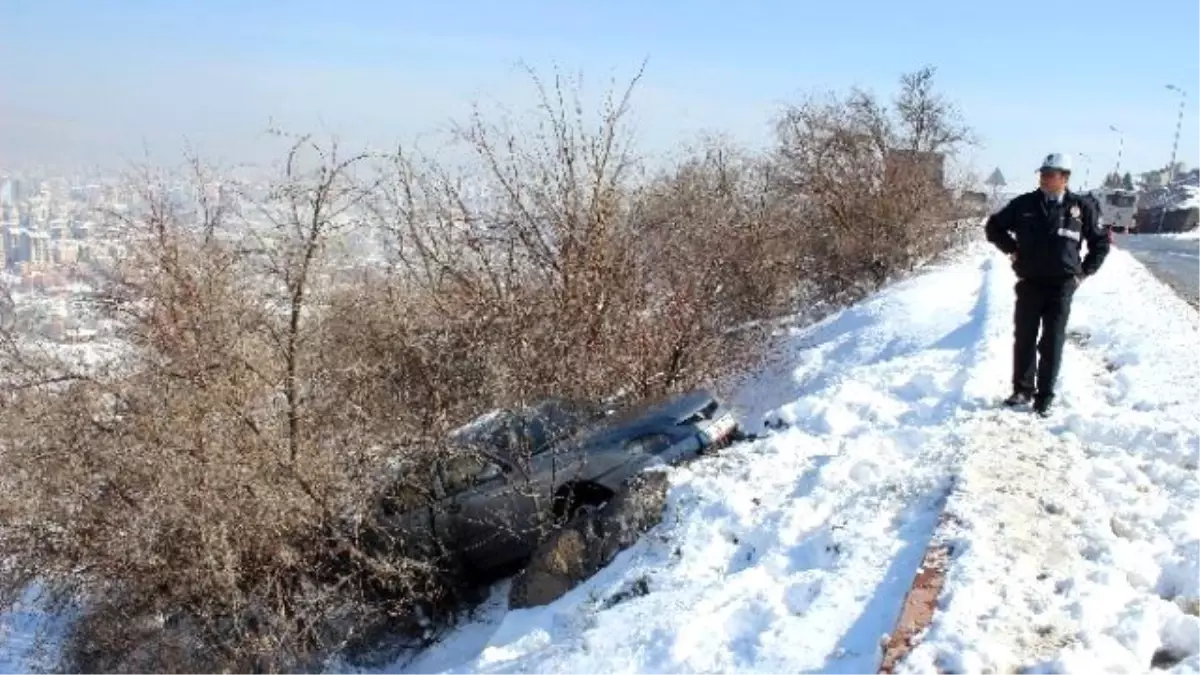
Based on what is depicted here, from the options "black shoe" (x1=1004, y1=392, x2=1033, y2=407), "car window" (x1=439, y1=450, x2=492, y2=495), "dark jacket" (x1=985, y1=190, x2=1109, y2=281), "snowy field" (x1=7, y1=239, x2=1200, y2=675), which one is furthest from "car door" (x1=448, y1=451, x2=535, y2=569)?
"dark jacket" (x1=985, y1=190, x2=1109, y2=281)

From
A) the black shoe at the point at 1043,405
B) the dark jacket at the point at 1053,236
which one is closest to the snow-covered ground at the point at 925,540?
the black shoe at the point at 1043,405

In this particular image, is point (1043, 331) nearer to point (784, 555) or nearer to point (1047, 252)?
point (1047, 252)

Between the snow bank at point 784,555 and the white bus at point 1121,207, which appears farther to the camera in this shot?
the white bus at point 1121,207

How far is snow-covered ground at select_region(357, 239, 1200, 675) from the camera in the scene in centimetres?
397

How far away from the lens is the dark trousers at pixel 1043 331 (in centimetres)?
677

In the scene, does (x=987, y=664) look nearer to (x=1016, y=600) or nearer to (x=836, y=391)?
(x=1016, y=600)

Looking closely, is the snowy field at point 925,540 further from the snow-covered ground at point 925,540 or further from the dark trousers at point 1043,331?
the dark trousers at point 1043,331

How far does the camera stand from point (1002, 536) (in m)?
4.75

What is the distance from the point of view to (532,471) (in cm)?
820

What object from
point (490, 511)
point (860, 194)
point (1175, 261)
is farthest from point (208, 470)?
point (1175, 261)

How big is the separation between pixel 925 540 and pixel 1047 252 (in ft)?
9.16

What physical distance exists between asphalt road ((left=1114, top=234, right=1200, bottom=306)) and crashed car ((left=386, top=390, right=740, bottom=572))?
9.82m

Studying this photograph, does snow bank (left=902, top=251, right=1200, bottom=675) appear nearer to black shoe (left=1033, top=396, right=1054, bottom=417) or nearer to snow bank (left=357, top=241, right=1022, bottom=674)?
black shoe (left=1033, top=396, right=1054, bottom=417)

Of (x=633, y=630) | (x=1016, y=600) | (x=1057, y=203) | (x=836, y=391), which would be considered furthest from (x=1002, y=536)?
(x=836, y=391)
